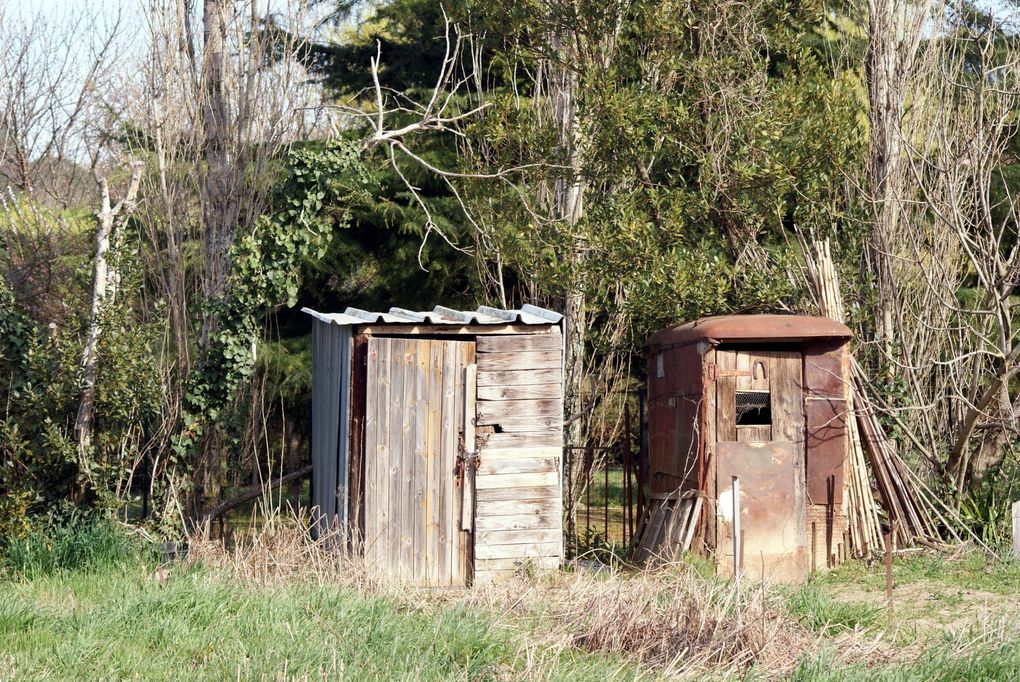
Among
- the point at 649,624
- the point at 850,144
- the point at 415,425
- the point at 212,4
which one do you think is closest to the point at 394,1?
the point at 212,4

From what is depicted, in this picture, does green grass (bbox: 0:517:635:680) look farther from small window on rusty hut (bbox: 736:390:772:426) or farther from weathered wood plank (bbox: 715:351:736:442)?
small window on rusty hut (bbox: 736:390:772:426)

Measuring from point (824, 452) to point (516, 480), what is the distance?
8.44 ft

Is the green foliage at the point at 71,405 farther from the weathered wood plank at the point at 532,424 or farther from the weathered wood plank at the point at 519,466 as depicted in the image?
the weathered wood plank at the point at 532,424

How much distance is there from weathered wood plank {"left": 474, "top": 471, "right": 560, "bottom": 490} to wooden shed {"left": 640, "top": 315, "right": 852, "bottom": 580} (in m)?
1.04

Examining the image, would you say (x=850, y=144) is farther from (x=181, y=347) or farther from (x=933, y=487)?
(x=181, y=347)

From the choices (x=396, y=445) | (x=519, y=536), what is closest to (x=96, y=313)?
(x=396, y=445)

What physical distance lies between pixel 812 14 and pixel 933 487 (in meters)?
4.87

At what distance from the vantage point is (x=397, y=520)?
26.6 ft

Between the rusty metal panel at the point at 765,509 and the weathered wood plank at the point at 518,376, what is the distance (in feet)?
4.74

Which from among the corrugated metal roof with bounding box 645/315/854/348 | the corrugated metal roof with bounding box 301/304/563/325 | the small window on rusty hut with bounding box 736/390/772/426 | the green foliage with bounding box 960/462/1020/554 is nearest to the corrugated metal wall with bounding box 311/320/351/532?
the corrugated metal roof with bounding box 301/304/563/325

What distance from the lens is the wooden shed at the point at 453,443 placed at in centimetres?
812

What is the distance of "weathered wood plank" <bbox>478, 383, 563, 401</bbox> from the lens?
8305 millimetres

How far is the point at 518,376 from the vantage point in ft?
27.4

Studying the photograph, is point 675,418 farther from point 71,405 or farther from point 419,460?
point 71,405
